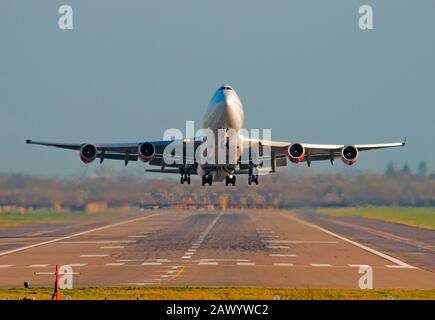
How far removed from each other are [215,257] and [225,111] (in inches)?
465

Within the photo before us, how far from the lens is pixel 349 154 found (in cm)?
6612

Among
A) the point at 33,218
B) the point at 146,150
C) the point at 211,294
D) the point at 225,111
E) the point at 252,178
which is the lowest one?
the point at 211,294

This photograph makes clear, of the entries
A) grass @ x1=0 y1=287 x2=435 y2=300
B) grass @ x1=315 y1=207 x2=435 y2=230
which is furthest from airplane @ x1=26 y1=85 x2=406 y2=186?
grass @ x1=315 y1=207 x2=435 y2=230

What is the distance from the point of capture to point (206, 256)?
63.6m

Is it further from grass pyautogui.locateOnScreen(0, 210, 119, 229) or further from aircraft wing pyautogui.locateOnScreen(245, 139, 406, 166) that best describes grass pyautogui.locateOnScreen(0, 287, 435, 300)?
grass pyautogui.locateOnScreen(0, 210, 119, 229)

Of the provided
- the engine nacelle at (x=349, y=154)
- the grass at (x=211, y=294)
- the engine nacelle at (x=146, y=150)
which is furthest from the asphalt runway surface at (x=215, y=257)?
the engine nacelle at (x=146, y=150)

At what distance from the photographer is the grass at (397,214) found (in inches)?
4700

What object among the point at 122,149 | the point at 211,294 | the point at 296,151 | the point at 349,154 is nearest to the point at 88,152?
the point at 122,149

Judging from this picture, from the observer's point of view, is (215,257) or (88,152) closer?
(215,257)

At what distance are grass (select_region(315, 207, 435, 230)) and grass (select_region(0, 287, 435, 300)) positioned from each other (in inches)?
2963

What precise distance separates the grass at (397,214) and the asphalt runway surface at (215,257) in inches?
647

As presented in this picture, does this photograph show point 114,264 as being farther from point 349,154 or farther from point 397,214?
point 397,214

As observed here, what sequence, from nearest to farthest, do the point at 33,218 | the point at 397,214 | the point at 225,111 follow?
the point at 225,111
the point at 33,218
the point at 397,214

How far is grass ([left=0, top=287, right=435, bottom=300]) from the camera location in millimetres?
36438
